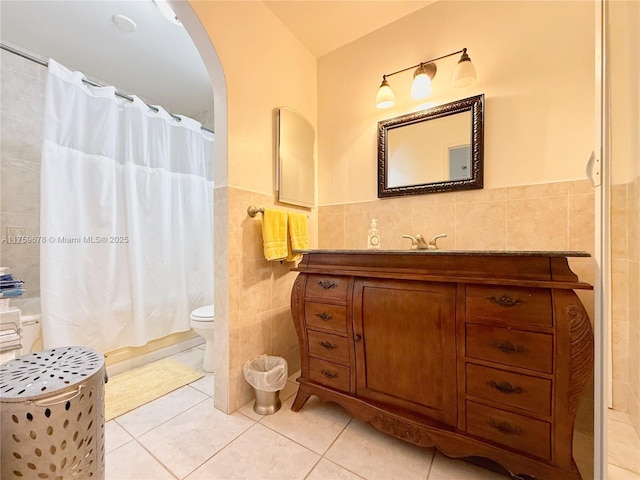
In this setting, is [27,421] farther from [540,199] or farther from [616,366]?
[540,199]

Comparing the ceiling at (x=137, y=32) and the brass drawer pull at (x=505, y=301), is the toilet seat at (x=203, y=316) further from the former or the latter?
the ceiling at (x=137, y=32)

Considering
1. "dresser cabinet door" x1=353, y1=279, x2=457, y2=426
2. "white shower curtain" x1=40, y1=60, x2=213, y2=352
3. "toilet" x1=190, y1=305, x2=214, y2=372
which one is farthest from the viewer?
"toilet" x1=190, y1=305, x2=214, y2=372

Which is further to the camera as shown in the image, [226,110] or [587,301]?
[226,110]

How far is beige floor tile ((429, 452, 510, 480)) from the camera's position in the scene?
1033mm

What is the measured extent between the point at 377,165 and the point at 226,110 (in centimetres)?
101

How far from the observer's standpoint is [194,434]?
1.28 meters

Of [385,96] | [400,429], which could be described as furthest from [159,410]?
[385,96]

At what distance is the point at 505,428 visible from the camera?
37.2 inches

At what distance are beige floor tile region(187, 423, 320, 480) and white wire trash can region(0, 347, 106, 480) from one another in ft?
1.36

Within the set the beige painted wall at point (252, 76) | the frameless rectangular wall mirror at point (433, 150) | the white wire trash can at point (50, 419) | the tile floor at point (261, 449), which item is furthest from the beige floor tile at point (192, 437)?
the frameless rectangular wall mirror at point (433, 150)

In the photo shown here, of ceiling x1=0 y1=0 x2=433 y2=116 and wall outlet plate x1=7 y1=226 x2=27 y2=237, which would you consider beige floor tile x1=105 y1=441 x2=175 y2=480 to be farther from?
ceiling x1=0 y1=0 x2=433 y2=116

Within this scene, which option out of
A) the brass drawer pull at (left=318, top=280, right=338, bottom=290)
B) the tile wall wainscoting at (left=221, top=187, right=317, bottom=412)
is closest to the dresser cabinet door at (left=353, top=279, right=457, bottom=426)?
the brass drawer pull at (left=318, top=280, right=338, bottom=290)

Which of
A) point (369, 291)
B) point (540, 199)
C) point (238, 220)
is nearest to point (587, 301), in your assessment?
point (540, 199)

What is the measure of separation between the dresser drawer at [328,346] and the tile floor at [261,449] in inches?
14.4
